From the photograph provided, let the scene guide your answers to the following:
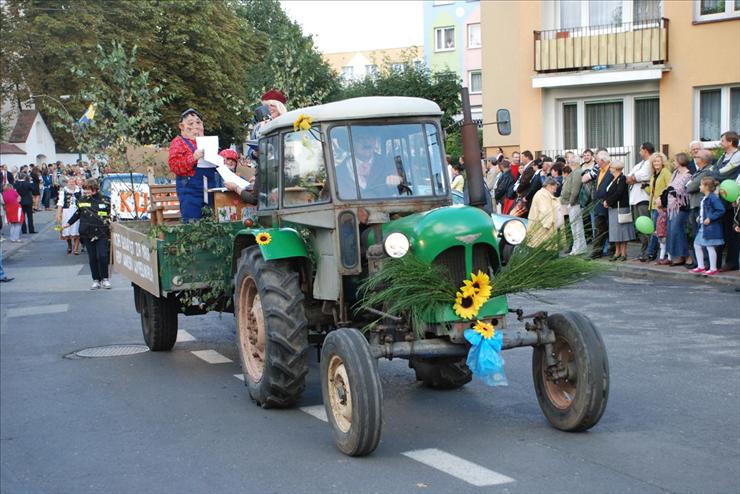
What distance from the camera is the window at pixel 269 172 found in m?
8.50

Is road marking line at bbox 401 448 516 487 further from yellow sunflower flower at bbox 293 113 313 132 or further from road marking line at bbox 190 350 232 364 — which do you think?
road marking line at bbox 190 350 232 364

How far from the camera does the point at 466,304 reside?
274 inches

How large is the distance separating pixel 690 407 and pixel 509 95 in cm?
2221

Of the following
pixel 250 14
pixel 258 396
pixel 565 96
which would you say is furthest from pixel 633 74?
pixel 250 14

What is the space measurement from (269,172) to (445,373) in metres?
2.28

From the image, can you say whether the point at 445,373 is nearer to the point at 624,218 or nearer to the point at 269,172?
the point at 269,172

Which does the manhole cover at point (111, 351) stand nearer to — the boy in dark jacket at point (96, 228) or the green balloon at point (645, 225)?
the boy in dark jacket at point (96, 228)

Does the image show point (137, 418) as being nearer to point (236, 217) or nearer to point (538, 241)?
point (236, 217)

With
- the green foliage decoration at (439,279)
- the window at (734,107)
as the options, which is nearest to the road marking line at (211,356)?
the green foliage decoration at (439,279)

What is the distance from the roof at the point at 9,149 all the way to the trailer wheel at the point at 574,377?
228ft

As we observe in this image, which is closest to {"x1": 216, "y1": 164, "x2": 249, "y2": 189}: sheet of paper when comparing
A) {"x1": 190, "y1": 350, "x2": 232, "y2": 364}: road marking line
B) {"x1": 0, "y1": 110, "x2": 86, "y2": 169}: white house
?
{"x1": 190, "y1": 350, "x2": 232, "y2": 364}: road marking line

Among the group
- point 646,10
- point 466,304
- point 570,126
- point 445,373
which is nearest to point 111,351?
point 445,373

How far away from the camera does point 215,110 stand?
59.0m

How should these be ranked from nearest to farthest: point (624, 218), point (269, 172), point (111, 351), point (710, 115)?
1. point (269, 172)
2. point (111, 351)
3. point (624, 218)
4. point (710, 115)
